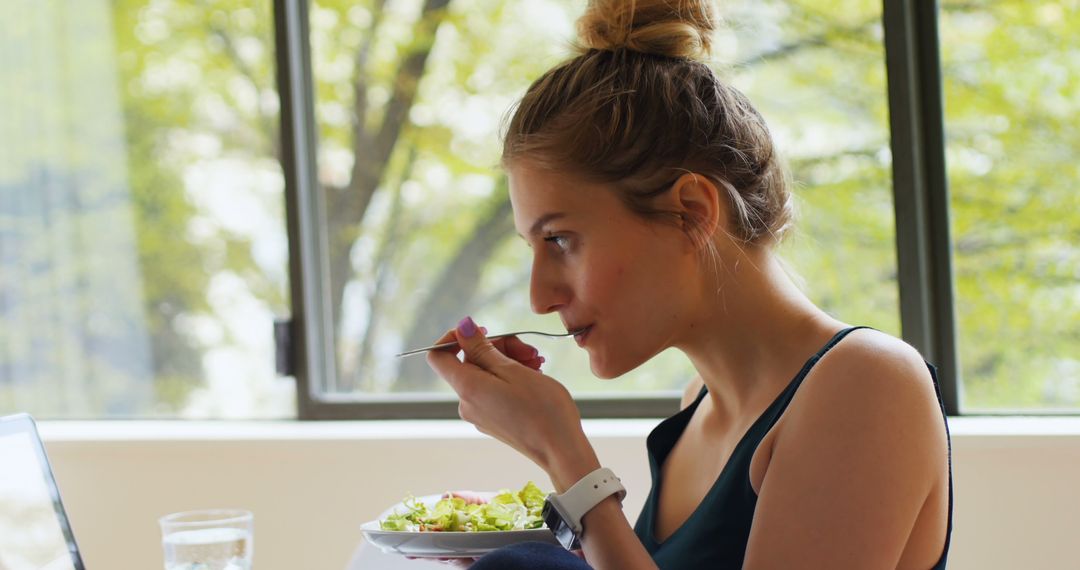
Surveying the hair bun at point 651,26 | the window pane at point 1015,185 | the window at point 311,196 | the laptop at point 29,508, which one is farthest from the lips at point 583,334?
the window pane at point 1015,185

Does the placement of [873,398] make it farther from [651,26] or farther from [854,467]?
[651,26]

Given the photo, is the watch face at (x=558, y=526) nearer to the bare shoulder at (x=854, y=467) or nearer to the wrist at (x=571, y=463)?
the wrist at (x=571, y=463)

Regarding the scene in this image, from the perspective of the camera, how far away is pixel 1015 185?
2.23m

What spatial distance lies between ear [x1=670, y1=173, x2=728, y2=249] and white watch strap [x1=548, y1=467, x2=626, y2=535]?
0.27 metres

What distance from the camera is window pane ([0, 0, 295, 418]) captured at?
2.73 metres

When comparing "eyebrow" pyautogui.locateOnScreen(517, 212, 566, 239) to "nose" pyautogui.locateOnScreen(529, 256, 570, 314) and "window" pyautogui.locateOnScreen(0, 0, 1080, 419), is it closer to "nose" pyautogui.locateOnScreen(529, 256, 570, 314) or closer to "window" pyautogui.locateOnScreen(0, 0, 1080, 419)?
"nose" pyautogui.locateOnScreen(529, 256, 570, 314)

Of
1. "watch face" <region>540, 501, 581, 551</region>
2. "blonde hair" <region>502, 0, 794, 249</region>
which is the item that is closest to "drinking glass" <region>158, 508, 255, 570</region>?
"watch face" <region>540, 501, 581, 551</region>

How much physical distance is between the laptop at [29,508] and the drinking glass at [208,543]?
0.28 m

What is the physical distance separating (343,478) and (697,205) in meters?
1.28

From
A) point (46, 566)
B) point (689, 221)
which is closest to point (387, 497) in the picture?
point (46, 566)

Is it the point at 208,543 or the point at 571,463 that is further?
the point at 208,543

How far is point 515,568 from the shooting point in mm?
960

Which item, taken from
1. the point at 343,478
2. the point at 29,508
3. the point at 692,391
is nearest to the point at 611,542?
the point at 692,391

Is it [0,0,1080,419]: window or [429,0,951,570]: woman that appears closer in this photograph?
[429,0,951,570]: woman
